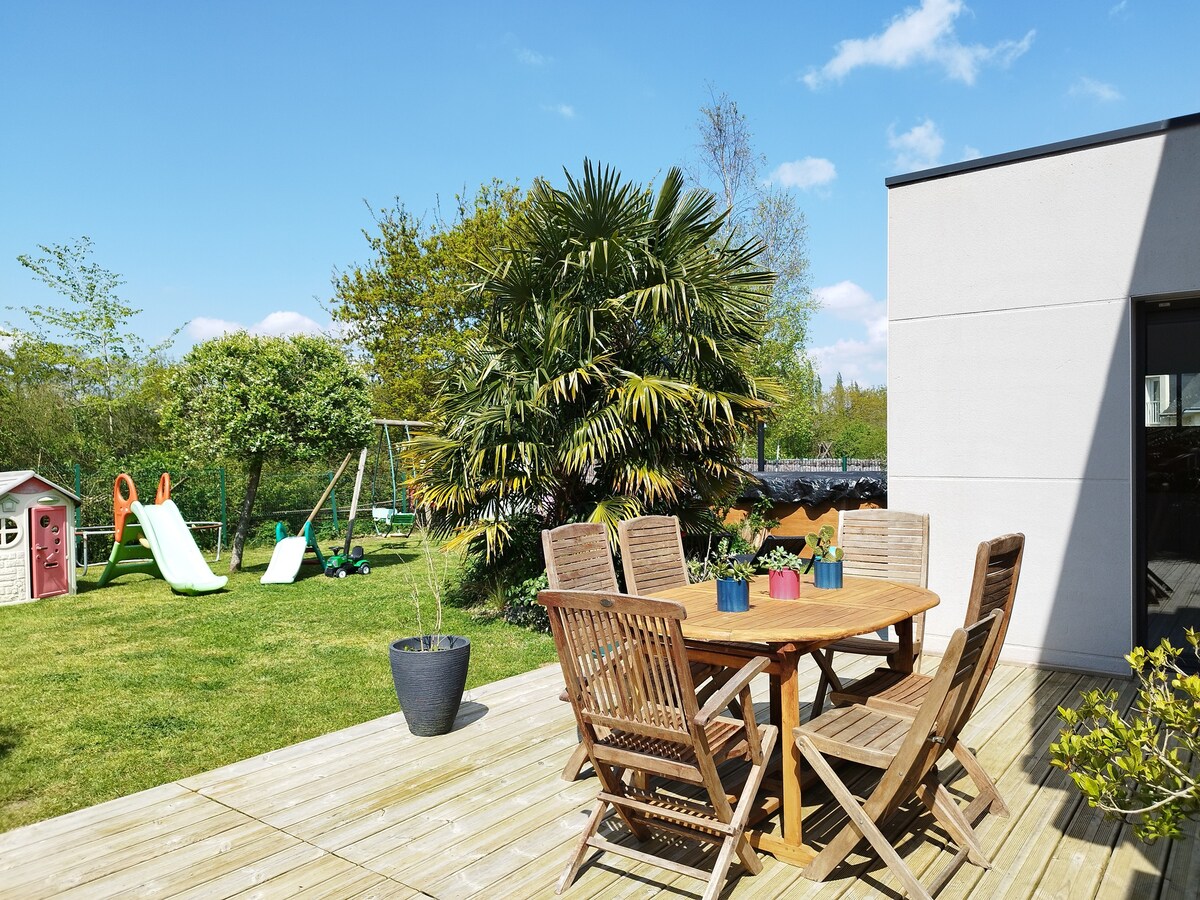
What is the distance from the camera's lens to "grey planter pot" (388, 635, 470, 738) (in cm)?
402

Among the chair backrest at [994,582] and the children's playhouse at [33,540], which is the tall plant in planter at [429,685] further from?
the children's playhouse at [33,540]

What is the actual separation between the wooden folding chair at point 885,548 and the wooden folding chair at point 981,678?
24.4 inches

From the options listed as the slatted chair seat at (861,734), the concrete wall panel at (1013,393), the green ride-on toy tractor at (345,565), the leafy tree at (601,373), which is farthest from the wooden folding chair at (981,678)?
the green ride-on toy tractor at (345,565)

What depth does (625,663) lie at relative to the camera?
2404 mm

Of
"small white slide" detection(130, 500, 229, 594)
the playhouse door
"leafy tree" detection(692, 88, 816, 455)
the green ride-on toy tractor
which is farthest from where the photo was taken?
"leafy tree" detection(692, 88, 816, 455)

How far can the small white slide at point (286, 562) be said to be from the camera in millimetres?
9688

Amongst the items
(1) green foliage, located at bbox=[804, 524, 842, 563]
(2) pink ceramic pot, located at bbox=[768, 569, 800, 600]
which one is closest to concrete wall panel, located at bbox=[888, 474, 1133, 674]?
(1) green foliage, located at bbox=[804, 524, 842, 563]

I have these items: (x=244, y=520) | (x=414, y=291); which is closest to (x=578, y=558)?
(x=244, y=520)

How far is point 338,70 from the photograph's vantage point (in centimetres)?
1202

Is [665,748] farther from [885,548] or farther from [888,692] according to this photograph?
[885,548]

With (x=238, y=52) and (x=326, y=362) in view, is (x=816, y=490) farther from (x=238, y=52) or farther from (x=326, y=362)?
(x=238, y=52)

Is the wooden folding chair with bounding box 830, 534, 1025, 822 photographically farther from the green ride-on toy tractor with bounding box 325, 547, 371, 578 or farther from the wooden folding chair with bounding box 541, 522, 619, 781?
the green ride-on toy tractor with bounding box 325, 547, 371, 578

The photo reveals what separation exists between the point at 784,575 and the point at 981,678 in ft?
3.13

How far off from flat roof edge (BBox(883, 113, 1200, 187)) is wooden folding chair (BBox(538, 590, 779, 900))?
428 centimetres
